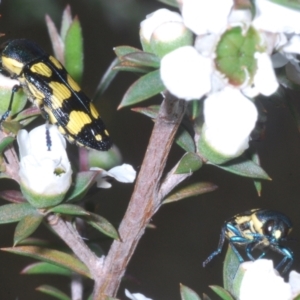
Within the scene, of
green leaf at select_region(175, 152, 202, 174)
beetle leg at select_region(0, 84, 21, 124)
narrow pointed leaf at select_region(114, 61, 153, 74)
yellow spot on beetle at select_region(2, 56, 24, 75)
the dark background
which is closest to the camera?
narrow pointed leaf at select_region(114, 61, 153, 74)

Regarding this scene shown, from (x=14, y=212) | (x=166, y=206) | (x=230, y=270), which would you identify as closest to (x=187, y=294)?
(x=230, y=270)

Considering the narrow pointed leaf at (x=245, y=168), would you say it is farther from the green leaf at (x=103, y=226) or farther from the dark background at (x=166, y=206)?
the dark background at (x=166, y=206)

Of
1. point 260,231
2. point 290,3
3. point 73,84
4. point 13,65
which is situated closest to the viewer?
point 290,3

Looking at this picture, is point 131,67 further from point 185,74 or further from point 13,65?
point 13,65

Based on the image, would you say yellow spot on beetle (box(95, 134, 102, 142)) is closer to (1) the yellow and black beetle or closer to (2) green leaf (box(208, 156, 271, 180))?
(1) the yellow and black beetle

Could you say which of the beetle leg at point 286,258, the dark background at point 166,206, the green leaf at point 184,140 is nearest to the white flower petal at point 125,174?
the green leaf at point 184,140

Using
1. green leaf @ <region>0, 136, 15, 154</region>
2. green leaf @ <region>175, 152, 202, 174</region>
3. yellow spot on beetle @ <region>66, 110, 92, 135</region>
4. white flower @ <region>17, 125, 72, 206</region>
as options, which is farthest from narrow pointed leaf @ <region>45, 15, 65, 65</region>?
green leaf @ <region>175, 152, 202, 174</region>

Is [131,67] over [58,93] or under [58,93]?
over
